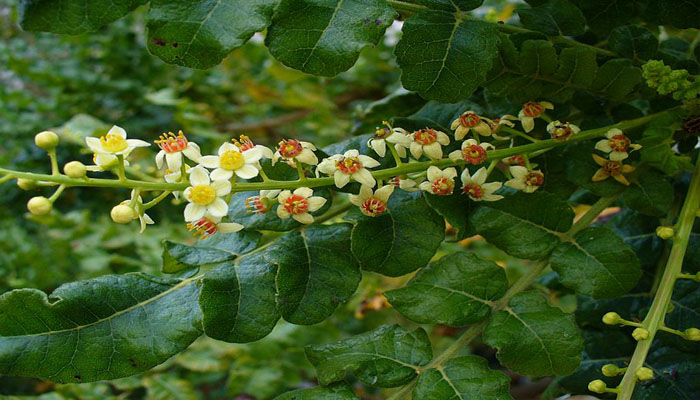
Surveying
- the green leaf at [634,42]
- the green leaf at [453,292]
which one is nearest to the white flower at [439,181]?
the green leaf at [453,292]

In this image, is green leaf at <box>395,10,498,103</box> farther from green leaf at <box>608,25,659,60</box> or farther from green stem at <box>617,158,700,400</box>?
green stem at <box>617,158,700,400</box>

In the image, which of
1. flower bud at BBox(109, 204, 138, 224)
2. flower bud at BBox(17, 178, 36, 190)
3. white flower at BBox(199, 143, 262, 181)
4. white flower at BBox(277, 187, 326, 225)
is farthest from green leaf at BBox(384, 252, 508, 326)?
flower bud at BBox(17, 178, 36, 190)

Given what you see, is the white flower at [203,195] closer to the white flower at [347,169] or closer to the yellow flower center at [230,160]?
the yellow flower center at [230,160]

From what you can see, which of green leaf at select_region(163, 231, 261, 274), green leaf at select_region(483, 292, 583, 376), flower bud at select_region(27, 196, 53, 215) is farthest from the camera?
green leaf at select_region(163, 231, 261, 274)

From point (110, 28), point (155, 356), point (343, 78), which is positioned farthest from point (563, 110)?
point (110, 28)

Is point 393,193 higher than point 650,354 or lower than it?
higher

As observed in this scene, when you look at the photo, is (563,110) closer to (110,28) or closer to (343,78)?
(343,78)
